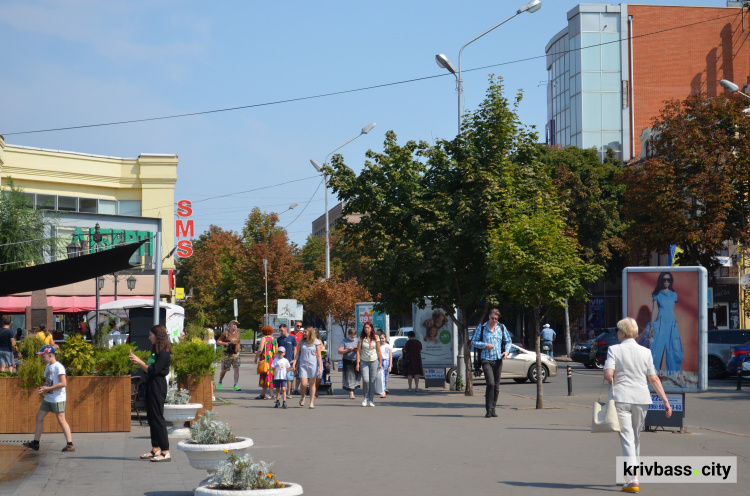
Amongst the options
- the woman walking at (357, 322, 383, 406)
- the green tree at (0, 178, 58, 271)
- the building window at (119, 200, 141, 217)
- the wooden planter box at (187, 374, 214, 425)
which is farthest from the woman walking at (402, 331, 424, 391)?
the building window at (119, 200, 141, 217)

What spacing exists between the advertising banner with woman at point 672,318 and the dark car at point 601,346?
22294 mm

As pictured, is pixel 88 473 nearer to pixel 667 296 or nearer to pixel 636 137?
pixel 667 296

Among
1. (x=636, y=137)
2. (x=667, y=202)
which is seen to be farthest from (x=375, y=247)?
(x=636, y=137)

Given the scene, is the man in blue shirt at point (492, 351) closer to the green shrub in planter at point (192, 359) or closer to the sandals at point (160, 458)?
the green shrub in planter at point (192, 359)

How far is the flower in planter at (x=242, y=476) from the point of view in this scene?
754 centimetres

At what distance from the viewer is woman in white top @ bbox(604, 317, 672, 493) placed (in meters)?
9.00

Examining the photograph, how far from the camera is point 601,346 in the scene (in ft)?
121

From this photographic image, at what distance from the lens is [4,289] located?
48.6ft

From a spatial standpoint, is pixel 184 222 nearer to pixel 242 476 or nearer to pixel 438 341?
pixel 438 341

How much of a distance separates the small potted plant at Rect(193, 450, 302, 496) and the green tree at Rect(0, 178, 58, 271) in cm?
3131

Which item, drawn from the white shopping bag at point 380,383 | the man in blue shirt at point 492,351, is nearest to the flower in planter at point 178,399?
the man in blue shirt at point 492,351

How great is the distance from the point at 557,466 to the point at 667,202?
30.8m

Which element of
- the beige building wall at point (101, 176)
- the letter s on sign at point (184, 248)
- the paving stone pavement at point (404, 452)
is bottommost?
the paving stone pavement at point (404, 452)

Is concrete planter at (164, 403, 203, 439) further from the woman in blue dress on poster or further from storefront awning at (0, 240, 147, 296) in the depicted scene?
the woman in blue dress on poster
